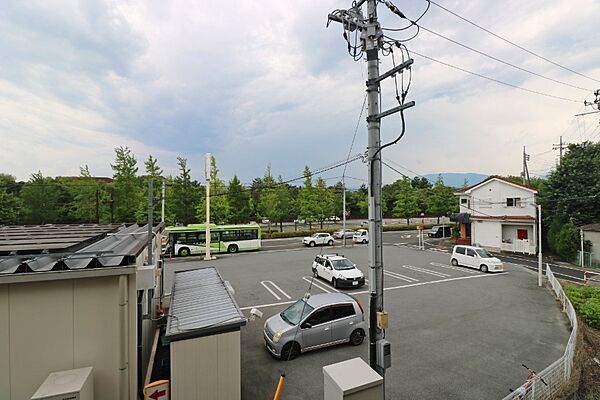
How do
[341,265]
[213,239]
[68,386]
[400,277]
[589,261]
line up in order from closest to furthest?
[68,386] < [341,265] < [400,277] < [589,261] < [213,239]

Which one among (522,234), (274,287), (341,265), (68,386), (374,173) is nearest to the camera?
(68,386)

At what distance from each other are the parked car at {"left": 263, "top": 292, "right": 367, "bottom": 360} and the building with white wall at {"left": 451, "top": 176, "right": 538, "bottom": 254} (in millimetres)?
22691

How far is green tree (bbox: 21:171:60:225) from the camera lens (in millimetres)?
26344

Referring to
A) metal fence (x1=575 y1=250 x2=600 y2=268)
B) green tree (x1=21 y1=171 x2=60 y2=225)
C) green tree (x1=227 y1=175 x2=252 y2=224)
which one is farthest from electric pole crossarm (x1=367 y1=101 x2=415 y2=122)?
green tree (x1=21 y1=171 x2=60 y2=225)

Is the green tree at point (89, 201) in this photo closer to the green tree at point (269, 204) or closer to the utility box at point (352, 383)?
the green tree at point (269, 204)

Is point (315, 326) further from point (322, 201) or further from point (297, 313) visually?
point (322, 201)

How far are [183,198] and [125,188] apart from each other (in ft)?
16.5

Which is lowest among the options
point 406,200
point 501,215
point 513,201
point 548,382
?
point 548,382

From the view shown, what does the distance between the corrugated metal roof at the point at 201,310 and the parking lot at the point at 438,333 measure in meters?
1.76

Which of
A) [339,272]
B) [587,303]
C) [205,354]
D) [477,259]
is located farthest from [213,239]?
[587,303]

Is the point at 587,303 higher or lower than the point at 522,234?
lower

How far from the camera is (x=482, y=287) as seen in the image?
14.6m

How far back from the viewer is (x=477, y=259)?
18.3 m

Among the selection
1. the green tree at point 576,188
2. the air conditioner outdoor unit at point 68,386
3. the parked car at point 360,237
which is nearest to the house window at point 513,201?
the green tree at point 576,188
